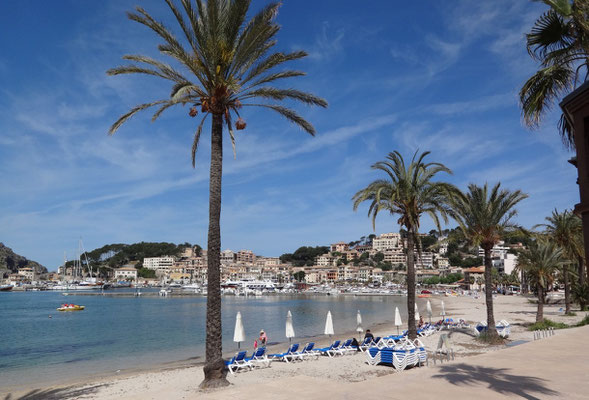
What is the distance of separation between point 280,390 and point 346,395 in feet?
5.24

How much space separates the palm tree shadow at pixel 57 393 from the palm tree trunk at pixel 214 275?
251 inches

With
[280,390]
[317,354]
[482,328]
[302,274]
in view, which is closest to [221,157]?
[280,390]

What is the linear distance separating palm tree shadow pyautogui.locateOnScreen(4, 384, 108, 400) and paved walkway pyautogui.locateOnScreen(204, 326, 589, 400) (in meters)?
7.81

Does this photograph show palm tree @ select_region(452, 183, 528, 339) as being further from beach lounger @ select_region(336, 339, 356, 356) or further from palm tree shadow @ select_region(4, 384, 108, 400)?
palm tree shadow @ select_region(4, 384, 108, 400)

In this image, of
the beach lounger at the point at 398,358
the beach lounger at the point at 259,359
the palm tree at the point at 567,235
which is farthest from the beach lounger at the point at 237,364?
the palm tree at the point at 567,235

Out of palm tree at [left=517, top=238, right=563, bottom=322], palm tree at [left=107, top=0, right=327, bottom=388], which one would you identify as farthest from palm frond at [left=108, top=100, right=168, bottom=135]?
palm tree at [left=517, top=238, right=563, bottom=322]

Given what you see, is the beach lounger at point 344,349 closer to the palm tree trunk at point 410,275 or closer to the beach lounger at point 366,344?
the beach lounger at point 366,344

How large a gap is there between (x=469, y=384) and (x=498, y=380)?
73 cm

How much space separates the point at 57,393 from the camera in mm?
14617

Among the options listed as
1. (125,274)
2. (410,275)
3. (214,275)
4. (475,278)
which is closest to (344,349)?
(410,275)

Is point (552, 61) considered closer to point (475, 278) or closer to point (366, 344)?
point (366, 344)

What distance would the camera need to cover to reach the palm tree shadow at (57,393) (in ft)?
45.7

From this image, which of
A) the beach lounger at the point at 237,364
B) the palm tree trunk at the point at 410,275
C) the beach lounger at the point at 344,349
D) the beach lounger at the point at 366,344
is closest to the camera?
the beach lounger at the point at 237,364

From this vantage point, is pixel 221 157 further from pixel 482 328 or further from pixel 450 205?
pixel 482 328
